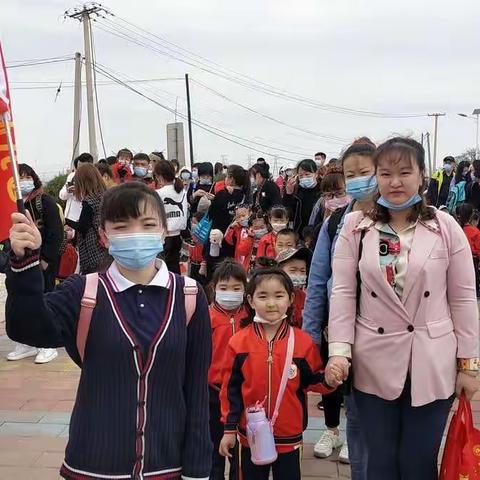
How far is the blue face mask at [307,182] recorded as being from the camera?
6410 millimetres

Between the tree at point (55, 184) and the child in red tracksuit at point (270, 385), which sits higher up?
the tree at point (55, 184)

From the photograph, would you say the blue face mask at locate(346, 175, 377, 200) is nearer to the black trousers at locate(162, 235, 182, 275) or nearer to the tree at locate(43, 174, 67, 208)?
the black trousers at locate(162, 235, 182, 275)

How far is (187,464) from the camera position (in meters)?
1.89

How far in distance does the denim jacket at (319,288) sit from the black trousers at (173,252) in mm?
3989

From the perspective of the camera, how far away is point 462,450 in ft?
7.79

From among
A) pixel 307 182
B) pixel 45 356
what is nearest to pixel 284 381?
pixel 45 356

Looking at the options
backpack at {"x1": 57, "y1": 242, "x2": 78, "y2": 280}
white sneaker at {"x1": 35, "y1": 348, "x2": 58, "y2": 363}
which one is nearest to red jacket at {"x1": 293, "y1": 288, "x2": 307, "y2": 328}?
white sneaker at {"x1": 35, "y1": 348, "x2": 58, "y2": 363}

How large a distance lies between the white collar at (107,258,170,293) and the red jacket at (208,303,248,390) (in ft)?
4.30

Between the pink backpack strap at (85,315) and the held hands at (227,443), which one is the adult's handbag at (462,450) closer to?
the held hands at (227,443)

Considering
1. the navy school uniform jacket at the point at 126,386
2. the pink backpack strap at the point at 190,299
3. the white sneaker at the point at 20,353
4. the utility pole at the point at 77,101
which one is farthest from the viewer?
the utility pole at the point at 77,101

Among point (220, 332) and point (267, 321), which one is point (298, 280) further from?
point (267, 321)

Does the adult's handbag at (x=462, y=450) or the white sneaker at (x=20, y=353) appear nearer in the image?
the adult's handbag at (x=462, y=450)

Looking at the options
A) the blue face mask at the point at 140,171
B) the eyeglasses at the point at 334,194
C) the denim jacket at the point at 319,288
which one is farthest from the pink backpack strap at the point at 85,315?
the blue face mask at the point at 140,171

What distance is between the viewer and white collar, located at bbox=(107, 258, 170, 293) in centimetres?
186
